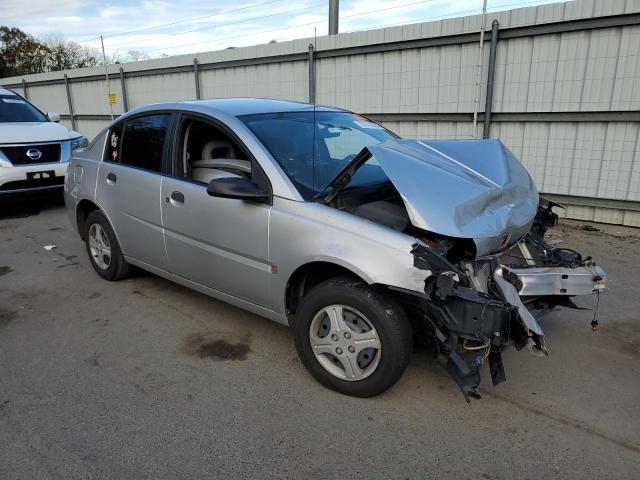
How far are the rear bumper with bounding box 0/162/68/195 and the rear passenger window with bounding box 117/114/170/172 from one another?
3786mm

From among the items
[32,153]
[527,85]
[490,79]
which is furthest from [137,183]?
[527,85]

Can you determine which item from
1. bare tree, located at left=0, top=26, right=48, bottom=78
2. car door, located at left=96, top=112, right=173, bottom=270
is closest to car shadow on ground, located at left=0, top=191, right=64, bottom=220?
car door, located at left=96, top=112, right=173, bottom=270

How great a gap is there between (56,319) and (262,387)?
2135mm

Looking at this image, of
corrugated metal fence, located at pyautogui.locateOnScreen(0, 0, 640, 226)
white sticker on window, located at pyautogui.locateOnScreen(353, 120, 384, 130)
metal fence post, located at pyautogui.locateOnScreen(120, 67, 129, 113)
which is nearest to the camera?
white sticker on window, located at pyautogui.locateOnScreen(353, 120, 384, 130)

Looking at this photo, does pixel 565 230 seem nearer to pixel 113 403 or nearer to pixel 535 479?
pixel 535 479

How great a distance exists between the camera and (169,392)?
308 cm

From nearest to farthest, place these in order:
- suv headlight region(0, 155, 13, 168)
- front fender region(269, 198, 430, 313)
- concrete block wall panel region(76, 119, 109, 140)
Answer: front fender region(269, 198, 430, 313)
suv headlight region(0, 155, 13, 168)
concrete block wall panel region(76, 119, 109, 140)

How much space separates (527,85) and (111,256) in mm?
5931

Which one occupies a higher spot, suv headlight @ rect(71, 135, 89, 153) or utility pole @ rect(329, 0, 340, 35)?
utility pole @ rect(329, 0, 340, 35)

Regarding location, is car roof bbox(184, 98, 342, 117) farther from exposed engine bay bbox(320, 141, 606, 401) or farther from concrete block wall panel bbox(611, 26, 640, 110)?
concrete block wall panel bbox(611, 26, 640, 110)

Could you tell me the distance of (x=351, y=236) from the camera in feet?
9.21

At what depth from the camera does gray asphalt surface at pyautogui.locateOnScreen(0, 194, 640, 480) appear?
247cm

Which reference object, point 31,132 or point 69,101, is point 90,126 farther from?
point 31,132

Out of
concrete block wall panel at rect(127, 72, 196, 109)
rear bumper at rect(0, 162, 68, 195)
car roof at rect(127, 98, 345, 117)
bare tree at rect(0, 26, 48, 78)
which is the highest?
bare tree at rect(0, 26, 48, 78)
